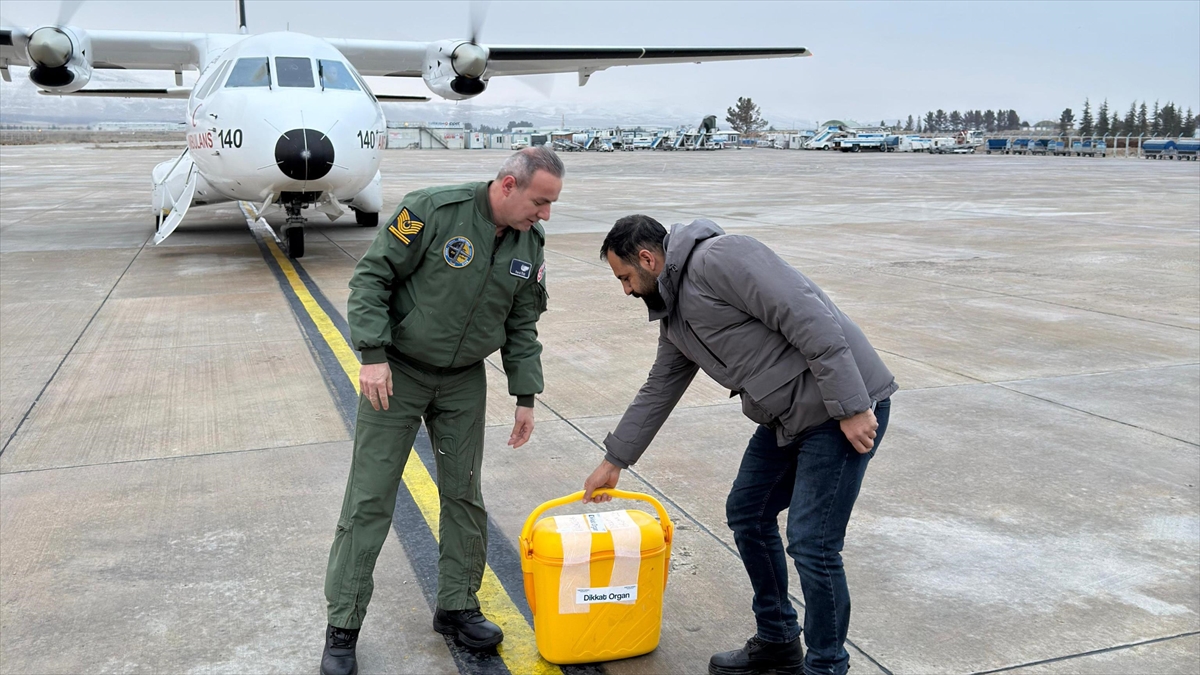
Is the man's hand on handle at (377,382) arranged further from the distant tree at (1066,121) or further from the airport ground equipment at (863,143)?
the distant tree at (1066,121)

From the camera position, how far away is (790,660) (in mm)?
Result: 3270

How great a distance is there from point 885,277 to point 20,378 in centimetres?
874

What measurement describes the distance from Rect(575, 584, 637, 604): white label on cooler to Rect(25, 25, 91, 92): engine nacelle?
51.4 feet

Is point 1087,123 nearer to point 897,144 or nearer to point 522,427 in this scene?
point 897,144

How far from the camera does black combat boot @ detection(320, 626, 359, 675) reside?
10.3 ft

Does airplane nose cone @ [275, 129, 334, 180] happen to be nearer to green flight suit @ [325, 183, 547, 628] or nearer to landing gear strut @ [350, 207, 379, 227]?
landing gear strut @ [350, 207, 379, 227]

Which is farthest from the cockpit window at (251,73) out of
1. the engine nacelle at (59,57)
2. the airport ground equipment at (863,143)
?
the airport ground equipment at (863,143)

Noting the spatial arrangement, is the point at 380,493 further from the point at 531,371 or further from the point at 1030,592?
the point at 1030,592

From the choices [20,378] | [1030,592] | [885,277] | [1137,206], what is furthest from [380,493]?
[1137,206]

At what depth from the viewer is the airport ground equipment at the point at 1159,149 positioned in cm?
5976

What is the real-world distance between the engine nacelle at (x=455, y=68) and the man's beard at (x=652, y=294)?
15065 mm

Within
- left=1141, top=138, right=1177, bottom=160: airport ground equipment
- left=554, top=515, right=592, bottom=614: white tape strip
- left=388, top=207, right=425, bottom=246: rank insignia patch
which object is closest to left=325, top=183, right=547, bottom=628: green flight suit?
left=388, top=207, right=425, bottom=246: rank insignia patch

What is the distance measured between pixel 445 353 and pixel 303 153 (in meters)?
8.41

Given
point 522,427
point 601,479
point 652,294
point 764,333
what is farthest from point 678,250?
point 522,427
